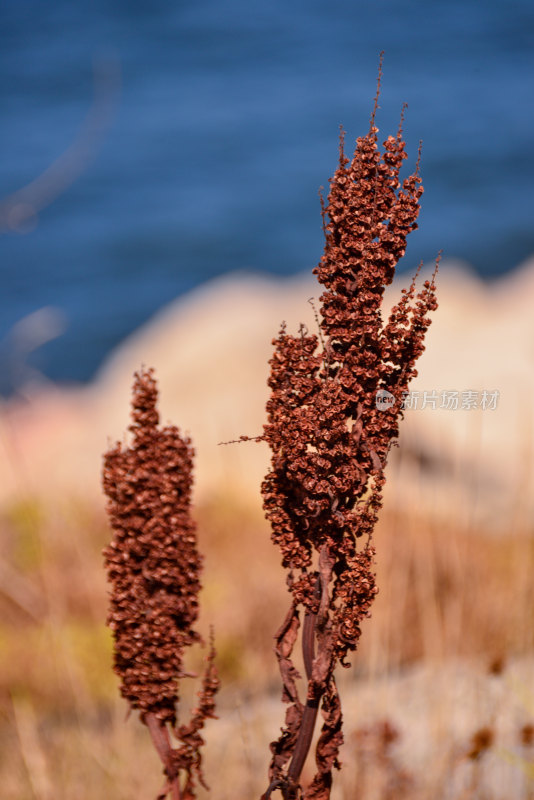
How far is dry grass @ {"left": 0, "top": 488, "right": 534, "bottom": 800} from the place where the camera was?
3670mm

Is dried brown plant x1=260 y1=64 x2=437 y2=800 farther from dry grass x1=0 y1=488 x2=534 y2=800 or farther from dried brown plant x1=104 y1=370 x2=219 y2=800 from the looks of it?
dry grass x1=0 y1=488 x2=534 y2=800

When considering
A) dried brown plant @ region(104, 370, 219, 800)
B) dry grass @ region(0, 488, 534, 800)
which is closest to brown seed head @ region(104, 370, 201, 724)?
dried brown plant @ region(104, 370, 219, 800)

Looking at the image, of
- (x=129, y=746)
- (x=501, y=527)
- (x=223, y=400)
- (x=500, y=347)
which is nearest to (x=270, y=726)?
(x=129, y=746)

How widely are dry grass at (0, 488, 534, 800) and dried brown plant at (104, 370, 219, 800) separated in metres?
0.49

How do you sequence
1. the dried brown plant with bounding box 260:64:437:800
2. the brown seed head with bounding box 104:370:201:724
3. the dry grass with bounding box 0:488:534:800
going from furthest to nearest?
1. the dry grass with bounding box 0:488:534:800
2. the brown seed head with bounding box 104:370:201:724
3. the dried brown plant with bounding box 260:64:437:800

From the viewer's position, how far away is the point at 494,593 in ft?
18.5

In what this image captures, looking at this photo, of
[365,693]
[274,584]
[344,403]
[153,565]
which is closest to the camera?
[344,403]

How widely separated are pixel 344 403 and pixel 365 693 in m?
3.40

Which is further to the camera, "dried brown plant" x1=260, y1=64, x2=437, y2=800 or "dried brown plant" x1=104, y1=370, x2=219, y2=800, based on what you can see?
"dried brown plant" x1=104, y1=370, x2=219, y2=800

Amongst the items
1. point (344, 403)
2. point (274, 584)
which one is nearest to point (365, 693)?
point (274, 584)

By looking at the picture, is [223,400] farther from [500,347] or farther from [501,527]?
[501,527]

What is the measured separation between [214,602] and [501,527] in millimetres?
2382

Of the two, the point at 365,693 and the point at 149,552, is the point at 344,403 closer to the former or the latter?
the point at 149,552

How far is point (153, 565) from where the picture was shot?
206cm
